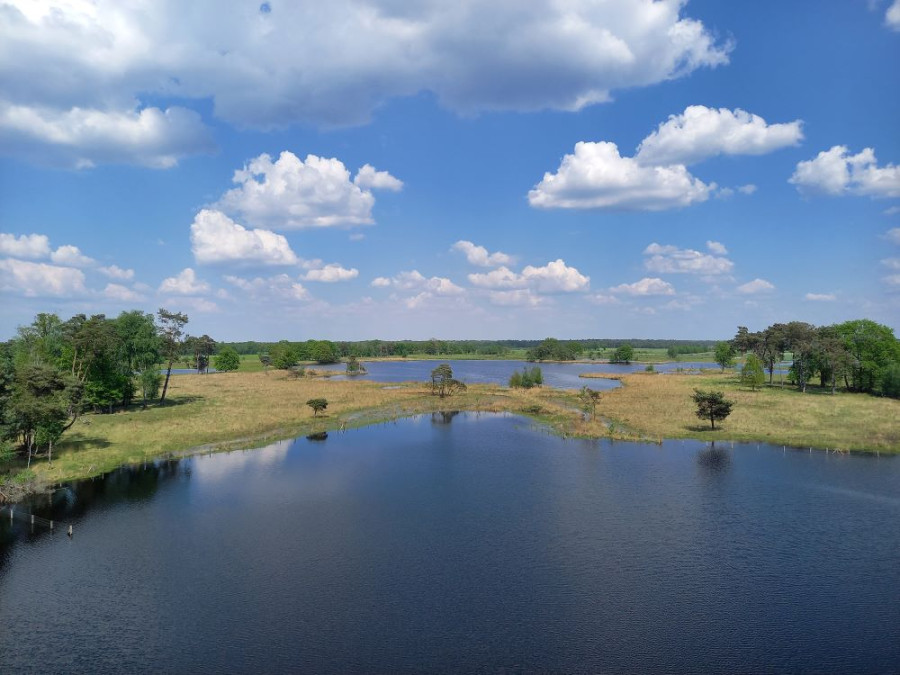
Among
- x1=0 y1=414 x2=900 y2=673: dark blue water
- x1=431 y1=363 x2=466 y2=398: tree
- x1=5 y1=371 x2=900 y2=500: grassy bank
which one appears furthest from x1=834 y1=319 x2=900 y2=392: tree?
x1=431 y1=363 x2=466 y2=398: tree

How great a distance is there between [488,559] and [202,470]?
3292 cm

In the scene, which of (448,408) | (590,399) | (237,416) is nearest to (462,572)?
(237,416)

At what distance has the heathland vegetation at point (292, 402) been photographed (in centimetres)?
4925

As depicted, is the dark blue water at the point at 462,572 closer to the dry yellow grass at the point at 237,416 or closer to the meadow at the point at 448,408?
the dry yellow grass at the point at 237,416

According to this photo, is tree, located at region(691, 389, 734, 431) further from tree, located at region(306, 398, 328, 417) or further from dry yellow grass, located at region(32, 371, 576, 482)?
tree, located at region(306, 398, 328, 417)

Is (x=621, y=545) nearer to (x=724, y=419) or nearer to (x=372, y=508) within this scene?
(x=372, y=508)

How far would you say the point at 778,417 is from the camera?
73688mm

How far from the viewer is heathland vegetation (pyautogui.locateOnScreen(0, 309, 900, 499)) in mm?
49250

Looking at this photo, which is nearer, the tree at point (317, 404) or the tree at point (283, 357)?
the tree at point (317, 404)

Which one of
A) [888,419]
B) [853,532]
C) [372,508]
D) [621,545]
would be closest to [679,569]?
[621,545]

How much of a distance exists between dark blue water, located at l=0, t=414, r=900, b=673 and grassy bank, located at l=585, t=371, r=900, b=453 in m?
12.2

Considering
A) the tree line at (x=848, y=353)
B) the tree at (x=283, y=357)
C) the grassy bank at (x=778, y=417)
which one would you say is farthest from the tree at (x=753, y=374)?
the tree at (x=283, y=357)

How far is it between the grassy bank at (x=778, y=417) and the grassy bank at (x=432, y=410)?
0.45 feet

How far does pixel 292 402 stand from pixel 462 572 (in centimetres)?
7120
